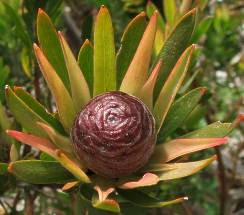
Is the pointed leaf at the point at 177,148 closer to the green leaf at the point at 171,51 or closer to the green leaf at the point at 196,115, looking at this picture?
the green leaf at the point at 171,51

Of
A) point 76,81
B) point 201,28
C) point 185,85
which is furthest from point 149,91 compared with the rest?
point 201,28

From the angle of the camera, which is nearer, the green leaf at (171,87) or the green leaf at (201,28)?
the green leaf at (171,87)

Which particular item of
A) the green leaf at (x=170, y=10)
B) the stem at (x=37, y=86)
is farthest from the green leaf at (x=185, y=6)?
the stem at (x=37, y=86)

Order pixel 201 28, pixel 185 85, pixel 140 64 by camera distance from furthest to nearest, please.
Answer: pixel 201 28 < pixel 185 85 < pixel 140 64

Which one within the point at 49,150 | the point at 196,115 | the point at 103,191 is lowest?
the point at 196,115

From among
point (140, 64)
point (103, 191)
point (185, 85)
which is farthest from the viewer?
point (185, 85)

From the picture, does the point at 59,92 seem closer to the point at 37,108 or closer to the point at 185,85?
the point at 37,108
